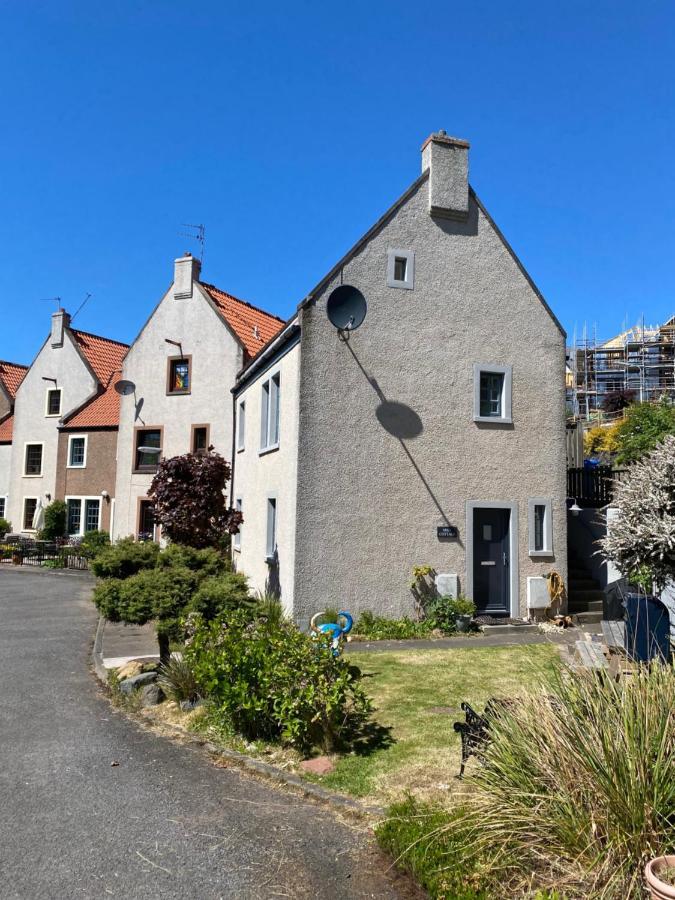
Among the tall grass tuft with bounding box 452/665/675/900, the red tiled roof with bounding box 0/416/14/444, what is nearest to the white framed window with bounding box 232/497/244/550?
the tall grass tuft with bounding box 452/665/675/900

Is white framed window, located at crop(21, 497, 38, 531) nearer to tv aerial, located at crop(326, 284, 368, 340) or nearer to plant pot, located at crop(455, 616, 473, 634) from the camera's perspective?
tv aerial, located at crop(326, 284, 368, 340)

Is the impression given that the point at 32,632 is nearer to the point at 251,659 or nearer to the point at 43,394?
the point at 251,659

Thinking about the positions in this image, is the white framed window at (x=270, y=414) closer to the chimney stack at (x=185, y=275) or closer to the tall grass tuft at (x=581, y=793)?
the chimney stack at (x=185, y=275)

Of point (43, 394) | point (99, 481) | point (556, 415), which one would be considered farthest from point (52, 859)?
point (43, 394)

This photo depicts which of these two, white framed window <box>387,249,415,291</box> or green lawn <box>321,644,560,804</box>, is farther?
white framed window <box>387,249,415,291</box>

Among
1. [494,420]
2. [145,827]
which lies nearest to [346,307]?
[494,420]

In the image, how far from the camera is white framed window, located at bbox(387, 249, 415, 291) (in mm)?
15125

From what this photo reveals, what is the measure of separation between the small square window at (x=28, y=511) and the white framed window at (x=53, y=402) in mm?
4308

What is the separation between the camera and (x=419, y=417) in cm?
1505

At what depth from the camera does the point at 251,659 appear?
7.49 metres

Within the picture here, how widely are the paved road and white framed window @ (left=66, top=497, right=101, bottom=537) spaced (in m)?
22.1

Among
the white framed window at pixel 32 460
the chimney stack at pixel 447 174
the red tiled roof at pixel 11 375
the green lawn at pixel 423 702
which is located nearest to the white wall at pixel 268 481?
the green lawn at pixel 423 702

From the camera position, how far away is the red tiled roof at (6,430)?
35438 millimetres

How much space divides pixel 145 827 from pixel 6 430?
35.1m
